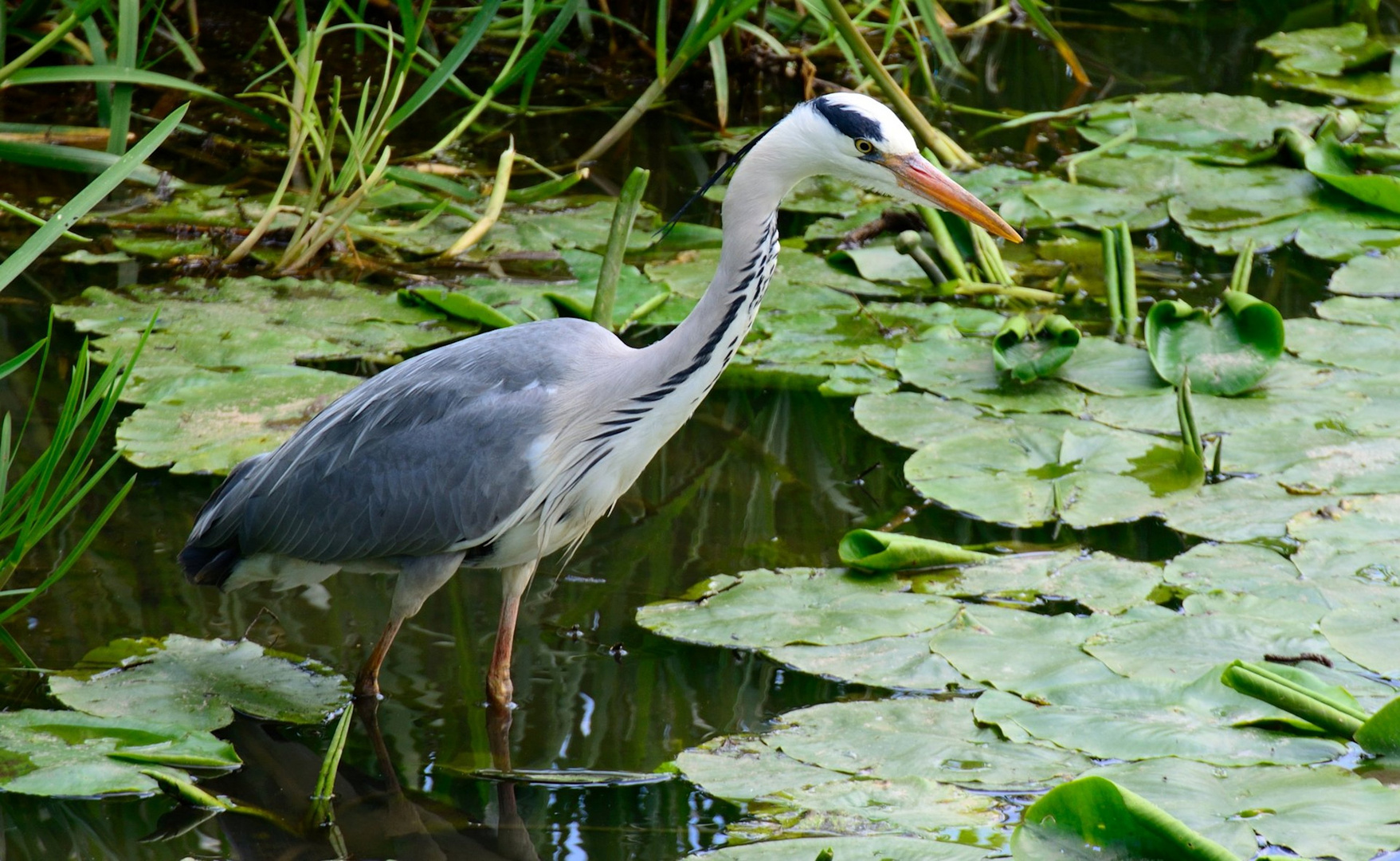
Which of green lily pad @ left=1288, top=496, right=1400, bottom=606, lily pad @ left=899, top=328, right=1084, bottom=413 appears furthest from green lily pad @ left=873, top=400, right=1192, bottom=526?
green lily pad @ left=1288, top=496, right=1400, bottom=606

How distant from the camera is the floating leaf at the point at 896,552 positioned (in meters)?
3.70

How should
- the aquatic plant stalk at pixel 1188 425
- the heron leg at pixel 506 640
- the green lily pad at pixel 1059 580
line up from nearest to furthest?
the heron leg at pixel 506 640 < the green lily pad at pixel 1059 580 < the aquatic plant stalk at pixel 1188 425

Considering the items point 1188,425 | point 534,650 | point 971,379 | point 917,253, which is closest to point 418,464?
point 534,650

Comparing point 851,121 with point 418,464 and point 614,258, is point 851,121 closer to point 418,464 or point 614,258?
point 418,464

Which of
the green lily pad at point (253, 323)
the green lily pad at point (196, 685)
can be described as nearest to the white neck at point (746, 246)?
the green lily pad at point (196, 685)

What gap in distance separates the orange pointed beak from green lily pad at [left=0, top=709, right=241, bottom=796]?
194cm

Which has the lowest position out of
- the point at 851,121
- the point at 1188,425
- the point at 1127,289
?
the point at 1188,425

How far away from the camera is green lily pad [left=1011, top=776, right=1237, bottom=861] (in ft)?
7.76

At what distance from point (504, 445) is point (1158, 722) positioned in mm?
1617

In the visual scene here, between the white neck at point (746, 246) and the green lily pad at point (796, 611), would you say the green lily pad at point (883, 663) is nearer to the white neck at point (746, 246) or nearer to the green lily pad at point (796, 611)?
the green lily pad at point (796, 611)

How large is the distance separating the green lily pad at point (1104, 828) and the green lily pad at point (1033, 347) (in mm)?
2270

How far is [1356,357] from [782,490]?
1.96m

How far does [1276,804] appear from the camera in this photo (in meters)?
2.63

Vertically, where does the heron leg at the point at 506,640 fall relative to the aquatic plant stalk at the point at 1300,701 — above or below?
below
